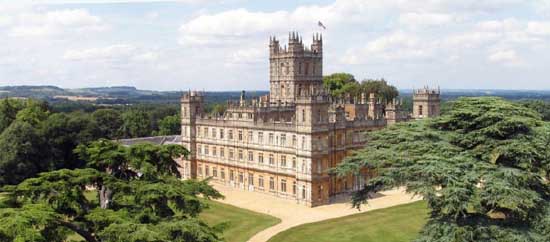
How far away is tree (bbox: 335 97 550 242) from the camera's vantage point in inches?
699

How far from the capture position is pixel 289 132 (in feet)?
140

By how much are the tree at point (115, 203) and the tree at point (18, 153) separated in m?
32.1

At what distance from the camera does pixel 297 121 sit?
4141 cm

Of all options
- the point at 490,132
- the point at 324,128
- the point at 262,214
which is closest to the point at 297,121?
the point at 324,128

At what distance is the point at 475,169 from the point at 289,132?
81.6 ft

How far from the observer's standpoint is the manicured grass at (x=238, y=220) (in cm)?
3259

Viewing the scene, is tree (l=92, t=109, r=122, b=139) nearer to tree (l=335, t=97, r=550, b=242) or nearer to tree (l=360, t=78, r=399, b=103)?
tree (l=360, t=78, r=399, b=103)

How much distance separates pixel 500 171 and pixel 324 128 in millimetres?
23451

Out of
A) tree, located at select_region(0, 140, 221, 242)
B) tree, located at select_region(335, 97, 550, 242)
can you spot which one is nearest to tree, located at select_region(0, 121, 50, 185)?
tree, located at select_region(0, 140, 221, 242)

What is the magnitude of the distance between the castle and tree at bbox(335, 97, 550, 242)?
59.9ft

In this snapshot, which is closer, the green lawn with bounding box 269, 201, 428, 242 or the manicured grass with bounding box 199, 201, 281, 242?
the green lawn with bounding box 269, 201, 428, 242

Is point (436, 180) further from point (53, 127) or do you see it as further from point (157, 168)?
point (53, 127)

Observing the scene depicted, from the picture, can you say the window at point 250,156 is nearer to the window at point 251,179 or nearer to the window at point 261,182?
the window at point 251,179

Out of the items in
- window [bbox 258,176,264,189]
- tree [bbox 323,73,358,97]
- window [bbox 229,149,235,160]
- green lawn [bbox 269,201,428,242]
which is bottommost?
green lawn [bbox 269,201,428,242]
